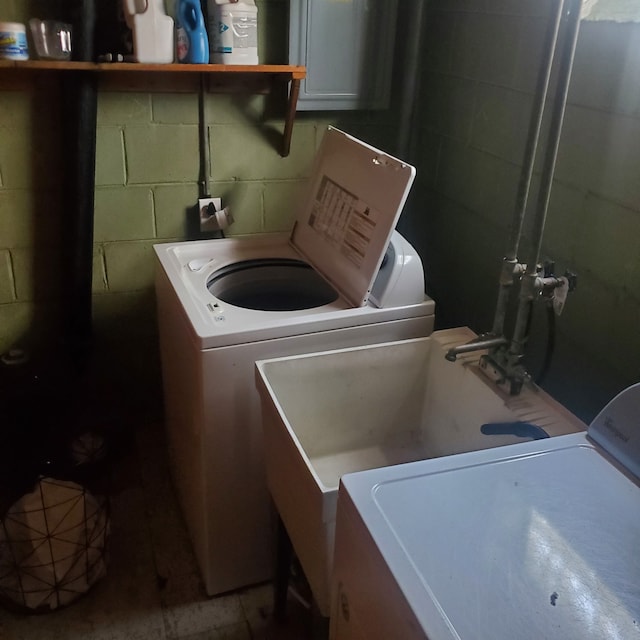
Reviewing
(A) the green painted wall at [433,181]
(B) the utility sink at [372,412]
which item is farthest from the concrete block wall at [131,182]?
(B) the utility sink at [372,412]

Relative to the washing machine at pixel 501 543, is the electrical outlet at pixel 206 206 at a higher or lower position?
higher

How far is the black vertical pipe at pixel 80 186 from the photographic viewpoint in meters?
1.82

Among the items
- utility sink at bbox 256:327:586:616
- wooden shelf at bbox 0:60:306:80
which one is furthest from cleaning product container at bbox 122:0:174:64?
utility sink at bbox 256:327:586:616

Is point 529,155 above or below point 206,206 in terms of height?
above

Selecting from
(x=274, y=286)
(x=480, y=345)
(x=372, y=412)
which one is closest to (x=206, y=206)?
(x=274, y=286)

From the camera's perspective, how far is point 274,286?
2025 mm

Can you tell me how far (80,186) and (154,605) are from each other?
121cm

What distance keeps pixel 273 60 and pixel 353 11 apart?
29 cm

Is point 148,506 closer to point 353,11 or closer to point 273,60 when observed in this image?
point 273,60

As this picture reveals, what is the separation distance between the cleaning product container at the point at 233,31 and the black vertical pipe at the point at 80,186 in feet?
1.07

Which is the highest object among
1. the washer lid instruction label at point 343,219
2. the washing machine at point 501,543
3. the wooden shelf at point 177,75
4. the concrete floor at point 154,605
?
the wooden shelf at point 177,75

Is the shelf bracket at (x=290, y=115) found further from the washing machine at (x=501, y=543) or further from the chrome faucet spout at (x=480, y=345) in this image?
the washing machine at (x=501, y=543)

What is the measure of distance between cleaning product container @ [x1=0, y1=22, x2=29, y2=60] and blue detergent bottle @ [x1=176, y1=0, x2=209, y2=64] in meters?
0.41

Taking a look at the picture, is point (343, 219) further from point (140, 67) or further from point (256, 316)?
point (140, 67)
